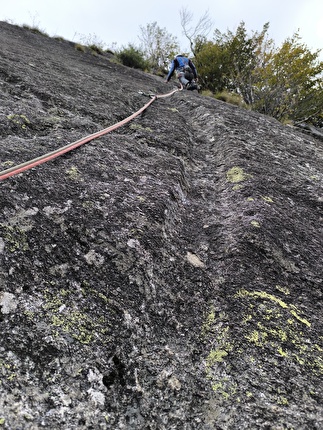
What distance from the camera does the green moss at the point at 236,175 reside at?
3.16 m

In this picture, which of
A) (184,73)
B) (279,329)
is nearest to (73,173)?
(279,329)

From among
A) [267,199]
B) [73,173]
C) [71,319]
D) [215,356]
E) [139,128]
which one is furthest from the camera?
[139,128]

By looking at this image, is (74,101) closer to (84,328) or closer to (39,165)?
(39,165)

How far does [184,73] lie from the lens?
10094mm

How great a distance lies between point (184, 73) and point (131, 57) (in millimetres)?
3889

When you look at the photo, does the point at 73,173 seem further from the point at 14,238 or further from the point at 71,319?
the point at 71,319

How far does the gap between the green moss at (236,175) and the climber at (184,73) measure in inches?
280

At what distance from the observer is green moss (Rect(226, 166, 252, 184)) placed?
3.16 m

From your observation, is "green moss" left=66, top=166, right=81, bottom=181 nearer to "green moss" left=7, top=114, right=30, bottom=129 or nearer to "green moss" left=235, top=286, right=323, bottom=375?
"green moss" left=7, top=114, right=30, bottom=129

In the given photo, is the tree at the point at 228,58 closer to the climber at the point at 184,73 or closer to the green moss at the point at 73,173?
the climber at the point at 184,73

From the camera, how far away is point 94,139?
317 centimetres


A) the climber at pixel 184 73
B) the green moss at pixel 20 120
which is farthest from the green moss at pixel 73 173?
the climber at pixel 184 73

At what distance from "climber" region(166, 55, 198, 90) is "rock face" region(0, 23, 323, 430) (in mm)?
7210

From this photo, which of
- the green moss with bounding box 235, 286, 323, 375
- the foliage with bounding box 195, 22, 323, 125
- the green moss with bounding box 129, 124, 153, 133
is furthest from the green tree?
the green moss with bounding box 235, 286, 323, 375
